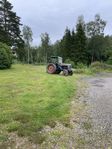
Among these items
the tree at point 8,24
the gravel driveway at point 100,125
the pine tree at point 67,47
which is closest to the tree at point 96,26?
the pine tree at point 67,47

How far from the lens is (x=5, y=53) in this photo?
80.7 feet

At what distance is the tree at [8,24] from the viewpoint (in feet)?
110

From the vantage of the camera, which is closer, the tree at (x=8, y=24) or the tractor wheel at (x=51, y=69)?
the tractor wheel at (x=51, y=69)

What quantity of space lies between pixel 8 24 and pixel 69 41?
17696 millimetres

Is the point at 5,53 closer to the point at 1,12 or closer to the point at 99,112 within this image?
the point at 1,12

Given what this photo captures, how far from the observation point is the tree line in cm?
3428

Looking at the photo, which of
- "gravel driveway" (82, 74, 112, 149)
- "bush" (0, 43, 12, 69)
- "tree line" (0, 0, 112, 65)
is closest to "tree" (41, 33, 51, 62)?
"tree line" (0, 0, 112, 65)

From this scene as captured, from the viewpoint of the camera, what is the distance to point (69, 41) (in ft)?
161

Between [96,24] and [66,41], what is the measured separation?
1316cm

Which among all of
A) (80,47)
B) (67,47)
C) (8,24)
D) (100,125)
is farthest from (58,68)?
(67,47)

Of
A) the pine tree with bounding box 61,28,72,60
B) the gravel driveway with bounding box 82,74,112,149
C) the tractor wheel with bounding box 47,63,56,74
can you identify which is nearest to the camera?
the gravel driveway with bounding box 82,74,112,149

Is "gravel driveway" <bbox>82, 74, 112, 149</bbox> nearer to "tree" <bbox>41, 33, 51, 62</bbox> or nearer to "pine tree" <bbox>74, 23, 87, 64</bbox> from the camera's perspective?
"pine tree" <bbox>74, 23, 87, 64</bbox>

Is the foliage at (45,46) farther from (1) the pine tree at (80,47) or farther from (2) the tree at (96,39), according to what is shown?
(1) the pine tree at (80,47)

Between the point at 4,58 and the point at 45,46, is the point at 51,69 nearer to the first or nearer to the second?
the point at 4,58
